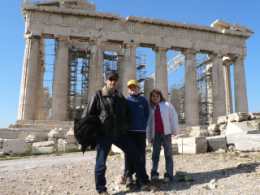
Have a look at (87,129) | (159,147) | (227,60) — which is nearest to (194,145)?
(159,147)

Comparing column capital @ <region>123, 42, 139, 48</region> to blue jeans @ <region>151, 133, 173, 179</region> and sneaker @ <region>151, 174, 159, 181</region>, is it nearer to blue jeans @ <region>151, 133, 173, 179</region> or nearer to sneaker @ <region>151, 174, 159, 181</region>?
blue jeans @ <region>151, 133, 173, 179</region>

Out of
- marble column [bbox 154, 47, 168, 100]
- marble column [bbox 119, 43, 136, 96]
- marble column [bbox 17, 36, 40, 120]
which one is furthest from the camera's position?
marble column [bbox 154, 47, 168, 100]

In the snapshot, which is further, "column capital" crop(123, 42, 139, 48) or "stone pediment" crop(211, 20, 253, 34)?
"stone pediment" crop(211, 20, 253, 34)

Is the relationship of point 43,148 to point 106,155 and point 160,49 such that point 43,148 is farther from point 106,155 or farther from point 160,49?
point 160,49

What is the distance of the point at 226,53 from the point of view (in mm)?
30000

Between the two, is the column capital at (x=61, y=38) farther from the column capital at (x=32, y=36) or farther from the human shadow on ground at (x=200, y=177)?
the human shadow on ground at (x=200, y=177)

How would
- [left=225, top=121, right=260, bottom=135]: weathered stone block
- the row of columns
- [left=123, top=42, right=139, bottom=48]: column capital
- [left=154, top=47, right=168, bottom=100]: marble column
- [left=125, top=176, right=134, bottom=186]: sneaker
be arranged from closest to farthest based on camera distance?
[left=125, top=176, right=134, bottom=186]: sneaker < [left=225, top=121, right=260, bottom=135]: weathered stone block < the row of columns < [left=123, top=42, right=139, bottom=48]: column capital < [left=154, top=47, right=168, bottom=100]: marble column

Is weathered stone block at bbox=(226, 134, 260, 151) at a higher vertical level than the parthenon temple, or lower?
lower

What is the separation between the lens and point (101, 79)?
25.8 m

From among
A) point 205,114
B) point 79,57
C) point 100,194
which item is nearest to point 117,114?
point 100,194

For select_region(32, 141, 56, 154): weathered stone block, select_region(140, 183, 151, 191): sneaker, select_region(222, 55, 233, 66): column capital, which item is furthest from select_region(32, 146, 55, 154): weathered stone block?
select_region(222, 55, 233, 66): column capital

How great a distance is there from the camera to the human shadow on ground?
5326 mm

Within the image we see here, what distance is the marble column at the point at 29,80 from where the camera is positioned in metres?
23.4

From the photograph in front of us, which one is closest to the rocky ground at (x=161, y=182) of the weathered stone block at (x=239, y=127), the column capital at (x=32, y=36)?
the weathered stone block at (x=239, y=127)
